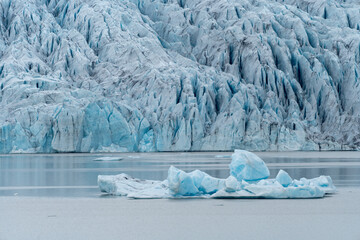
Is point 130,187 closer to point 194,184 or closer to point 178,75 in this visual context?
point 194,184

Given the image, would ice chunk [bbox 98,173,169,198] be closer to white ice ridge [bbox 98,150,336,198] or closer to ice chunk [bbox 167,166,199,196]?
white ice ridge [bbox 98,150,336,198]

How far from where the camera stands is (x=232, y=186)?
12.5m

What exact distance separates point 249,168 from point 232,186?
3.85 feet

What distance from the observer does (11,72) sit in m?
38.5

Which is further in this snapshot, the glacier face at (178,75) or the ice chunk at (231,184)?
the glacier face at (178,75)

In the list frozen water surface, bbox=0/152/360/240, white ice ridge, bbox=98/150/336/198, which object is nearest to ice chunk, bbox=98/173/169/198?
white ice ridge, bbox=98/150/336/198

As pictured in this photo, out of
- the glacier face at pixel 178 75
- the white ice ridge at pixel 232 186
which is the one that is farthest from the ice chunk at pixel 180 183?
the glacier face at pixel 178 75

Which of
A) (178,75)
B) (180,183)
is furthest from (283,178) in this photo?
(178,75)

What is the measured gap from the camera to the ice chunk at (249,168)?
44.2 ft

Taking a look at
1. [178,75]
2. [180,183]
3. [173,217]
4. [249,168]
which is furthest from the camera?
[178,75]

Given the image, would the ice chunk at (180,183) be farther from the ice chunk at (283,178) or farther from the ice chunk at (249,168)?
the ice chunk at (283,178)

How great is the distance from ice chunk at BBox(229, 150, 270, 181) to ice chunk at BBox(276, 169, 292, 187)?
336 millimetres

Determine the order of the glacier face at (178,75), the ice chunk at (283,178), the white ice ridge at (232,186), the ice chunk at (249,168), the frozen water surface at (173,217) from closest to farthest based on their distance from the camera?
1. the frozen water surface at (173,217)
2. the white ice ridge at (232,186)
3. the ice chunk at (283,178)
4. the ice chunk at (249,168)
5. the glacier face at (178,75)

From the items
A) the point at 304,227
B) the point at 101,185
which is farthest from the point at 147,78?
the point at 304,227
